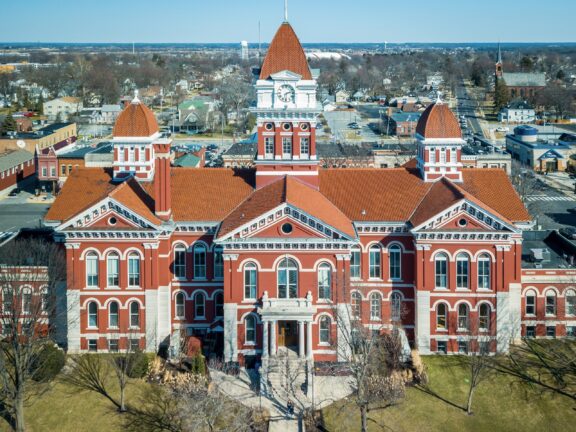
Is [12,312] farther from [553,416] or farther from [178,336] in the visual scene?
[553,416]

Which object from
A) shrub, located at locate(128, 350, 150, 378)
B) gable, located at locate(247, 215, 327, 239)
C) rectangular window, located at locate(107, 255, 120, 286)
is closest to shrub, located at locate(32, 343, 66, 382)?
shrub, located at locate(128, 350, 150, 378)

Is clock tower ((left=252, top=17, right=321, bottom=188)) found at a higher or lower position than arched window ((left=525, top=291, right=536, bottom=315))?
higher

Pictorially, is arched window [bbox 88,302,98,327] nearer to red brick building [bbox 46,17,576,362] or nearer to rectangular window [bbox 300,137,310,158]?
red brick building [bbox 46,17,576,362]

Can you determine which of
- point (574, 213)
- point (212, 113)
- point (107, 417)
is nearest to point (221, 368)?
point (107, 417)

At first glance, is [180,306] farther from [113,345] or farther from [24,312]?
[24,312]

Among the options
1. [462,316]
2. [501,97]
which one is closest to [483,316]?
[462,316]

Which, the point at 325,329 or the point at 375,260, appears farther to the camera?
the point at 375,260
